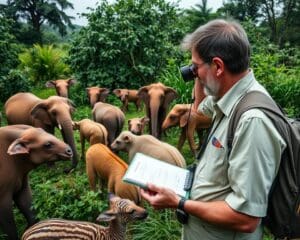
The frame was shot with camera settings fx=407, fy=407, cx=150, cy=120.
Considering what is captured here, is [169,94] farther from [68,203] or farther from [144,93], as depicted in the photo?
[68,203]

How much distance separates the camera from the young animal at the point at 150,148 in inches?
225

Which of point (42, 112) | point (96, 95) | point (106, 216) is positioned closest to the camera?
point (106, 216)

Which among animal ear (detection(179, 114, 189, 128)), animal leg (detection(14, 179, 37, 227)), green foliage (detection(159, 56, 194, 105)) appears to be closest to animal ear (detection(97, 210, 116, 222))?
animal leg (detection(14, 179, 37, 227))

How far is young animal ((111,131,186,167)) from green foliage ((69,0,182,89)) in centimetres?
668

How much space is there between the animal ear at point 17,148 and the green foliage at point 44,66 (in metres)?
13.0

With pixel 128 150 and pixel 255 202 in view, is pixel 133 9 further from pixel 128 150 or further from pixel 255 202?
pixel 255 202

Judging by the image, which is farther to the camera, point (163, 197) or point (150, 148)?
point (150, 148)

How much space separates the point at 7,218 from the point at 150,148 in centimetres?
224

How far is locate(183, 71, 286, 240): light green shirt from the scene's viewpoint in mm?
2092

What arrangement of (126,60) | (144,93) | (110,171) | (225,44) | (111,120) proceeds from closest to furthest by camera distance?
(225,44) → (110,171) → (111,120) → (144,93) → (126,60)

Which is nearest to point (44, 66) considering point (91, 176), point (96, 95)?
point (96, 95)

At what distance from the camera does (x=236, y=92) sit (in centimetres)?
235

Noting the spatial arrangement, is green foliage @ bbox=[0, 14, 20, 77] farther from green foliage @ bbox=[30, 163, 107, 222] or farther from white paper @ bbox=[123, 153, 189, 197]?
white paper @ bbox=[123, 153, 189, 197]

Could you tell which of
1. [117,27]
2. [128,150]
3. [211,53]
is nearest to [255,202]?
[211,53]
